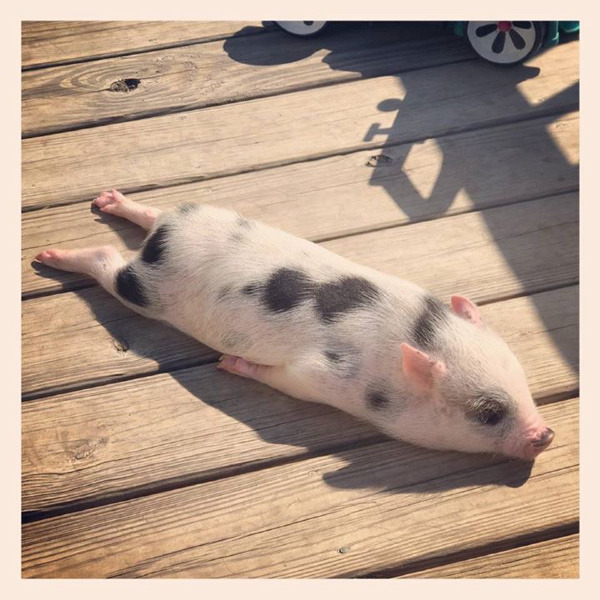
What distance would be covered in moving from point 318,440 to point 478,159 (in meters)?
1.85

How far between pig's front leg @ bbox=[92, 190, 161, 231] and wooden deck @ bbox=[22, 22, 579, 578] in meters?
0.06

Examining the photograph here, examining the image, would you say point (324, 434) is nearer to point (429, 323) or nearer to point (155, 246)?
point (429, 323)

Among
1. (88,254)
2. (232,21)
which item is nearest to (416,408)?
(88,254)

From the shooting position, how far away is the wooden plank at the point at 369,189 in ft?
13.0

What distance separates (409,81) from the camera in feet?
15.5

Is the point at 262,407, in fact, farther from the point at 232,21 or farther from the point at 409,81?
the point at 232,21

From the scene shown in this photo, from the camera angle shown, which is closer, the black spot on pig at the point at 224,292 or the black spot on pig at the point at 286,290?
the black spot on pig at the point at 286,290

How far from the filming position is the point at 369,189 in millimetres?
4164

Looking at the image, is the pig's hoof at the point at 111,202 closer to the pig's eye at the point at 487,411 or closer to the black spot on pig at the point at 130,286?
the black spot on pig at the point at 130,286

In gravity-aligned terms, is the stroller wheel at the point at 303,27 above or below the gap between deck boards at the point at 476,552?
above

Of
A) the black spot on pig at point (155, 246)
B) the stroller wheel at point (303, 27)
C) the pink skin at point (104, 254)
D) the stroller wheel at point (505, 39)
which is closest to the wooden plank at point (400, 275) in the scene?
the pink skin at point (104, 254)

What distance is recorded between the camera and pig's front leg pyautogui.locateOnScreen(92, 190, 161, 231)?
391 centimetres

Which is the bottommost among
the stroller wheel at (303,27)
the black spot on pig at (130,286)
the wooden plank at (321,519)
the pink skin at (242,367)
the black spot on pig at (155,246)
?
the wooden plank at (321,519)

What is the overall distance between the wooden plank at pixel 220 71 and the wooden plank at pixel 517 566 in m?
2.74
